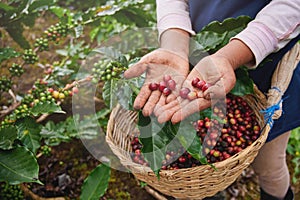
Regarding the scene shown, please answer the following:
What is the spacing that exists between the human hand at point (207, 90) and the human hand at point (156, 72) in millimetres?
26

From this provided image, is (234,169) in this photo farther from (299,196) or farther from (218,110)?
(299,196)

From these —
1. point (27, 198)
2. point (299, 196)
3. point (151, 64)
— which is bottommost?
point (299, 196)

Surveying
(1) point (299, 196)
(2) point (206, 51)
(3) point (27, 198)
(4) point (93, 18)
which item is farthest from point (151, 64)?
(1) point (299, 196)

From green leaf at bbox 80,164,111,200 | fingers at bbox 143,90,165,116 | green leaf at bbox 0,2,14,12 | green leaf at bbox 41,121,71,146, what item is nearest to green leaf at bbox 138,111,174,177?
fingers at bbox 143,90,165,116

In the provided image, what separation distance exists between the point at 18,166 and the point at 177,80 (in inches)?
21.2

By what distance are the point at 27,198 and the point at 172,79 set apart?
0.82 metres

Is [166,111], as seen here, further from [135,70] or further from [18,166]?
[18,166]

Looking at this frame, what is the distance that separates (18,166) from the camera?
1.15 metres

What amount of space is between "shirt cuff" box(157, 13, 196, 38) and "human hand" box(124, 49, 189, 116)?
0.36ft

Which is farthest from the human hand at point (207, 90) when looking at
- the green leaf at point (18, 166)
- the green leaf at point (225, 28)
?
the green leaf at point (18, 166)

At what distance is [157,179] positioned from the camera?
104 centimetres

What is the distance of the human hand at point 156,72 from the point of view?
40.9 inches

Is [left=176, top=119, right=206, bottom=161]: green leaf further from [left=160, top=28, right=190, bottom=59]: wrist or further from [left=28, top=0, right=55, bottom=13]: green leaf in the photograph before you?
[left=28, top=0, right=55, bottom=13]: green leaf

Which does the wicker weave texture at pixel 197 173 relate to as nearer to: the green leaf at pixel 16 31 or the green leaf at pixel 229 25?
the green leaf at pixel 229 25
